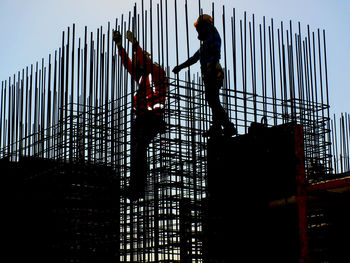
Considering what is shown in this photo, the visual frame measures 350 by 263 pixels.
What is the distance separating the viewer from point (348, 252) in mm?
9938

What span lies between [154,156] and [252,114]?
2.68 meters

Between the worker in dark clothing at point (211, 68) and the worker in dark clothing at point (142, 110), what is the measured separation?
0.69 metres

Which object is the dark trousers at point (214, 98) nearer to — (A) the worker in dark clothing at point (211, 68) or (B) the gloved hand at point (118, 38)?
(A) the worker in dark clothing at point (211, 68)

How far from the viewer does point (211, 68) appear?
12.0 m

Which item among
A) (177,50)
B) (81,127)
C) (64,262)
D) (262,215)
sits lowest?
(64,262)

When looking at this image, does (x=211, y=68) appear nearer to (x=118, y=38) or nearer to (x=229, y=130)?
(x=229, y=130)

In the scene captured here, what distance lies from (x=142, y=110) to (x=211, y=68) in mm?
1527

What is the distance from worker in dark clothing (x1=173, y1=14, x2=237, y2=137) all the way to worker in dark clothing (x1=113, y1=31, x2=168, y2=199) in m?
0.69

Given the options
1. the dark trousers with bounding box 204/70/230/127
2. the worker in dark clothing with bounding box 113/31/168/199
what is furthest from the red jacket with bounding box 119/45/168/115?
the dark trousers with bounding box 204/70/230/127

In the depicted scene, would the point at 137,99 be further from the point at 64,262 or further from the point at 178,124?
the point at 64,262

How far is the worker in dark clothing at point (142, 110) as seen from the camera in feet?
39.4

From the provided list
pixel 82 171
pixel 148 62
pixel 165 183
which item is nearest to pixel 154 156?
pixel 165 183

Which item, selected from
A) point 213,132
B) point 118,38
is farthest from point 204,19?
point 213,132

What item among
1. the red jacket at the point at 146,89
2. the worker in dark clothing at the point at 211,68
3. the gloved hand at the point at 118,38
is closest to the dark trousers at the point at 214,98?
the worker in dark clothing at the point at 211,68
